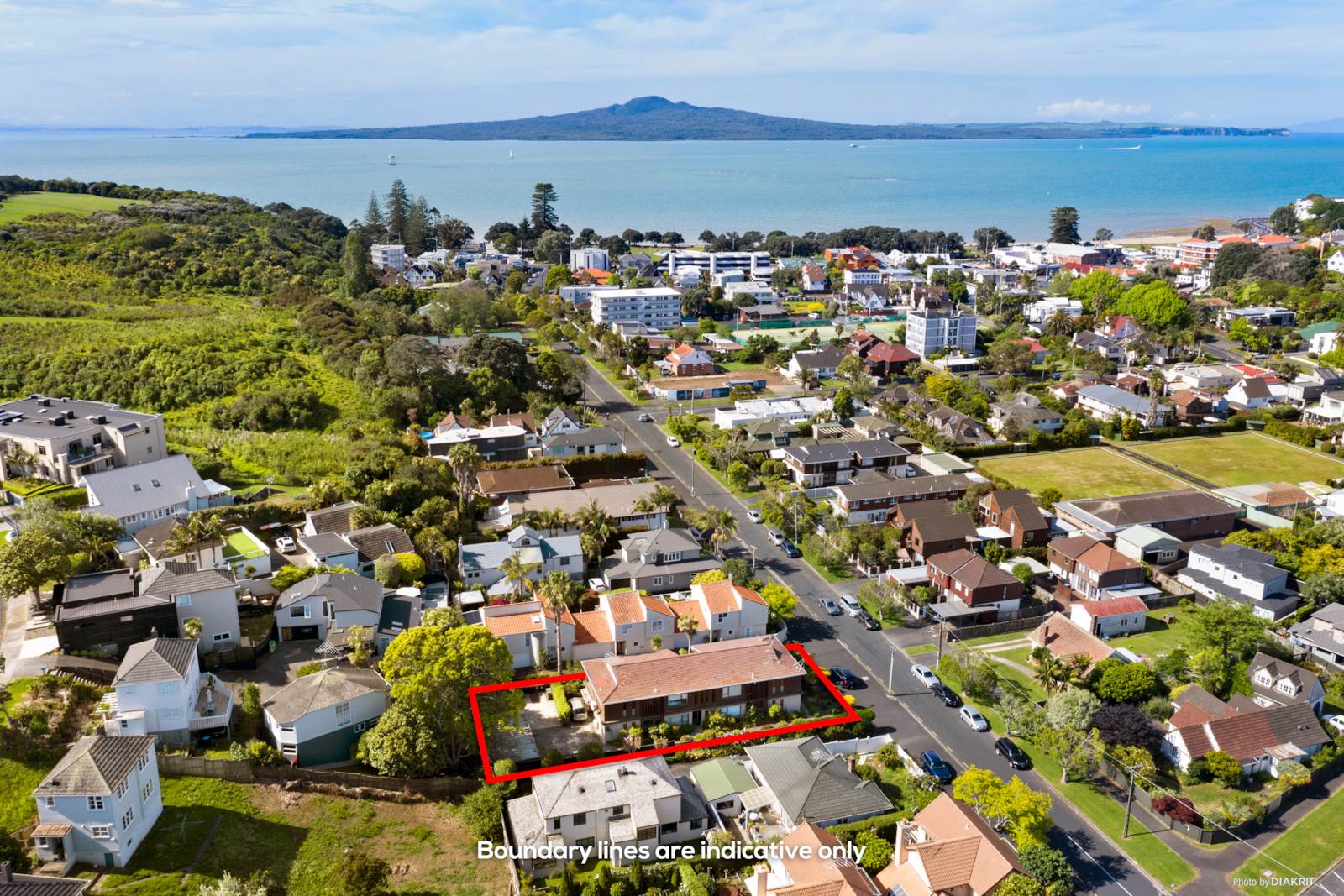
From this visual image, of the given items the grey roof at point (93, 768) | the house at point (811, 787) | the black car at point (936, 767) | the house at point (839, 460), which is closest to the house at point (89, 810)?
the grey roof at point (93, 768)

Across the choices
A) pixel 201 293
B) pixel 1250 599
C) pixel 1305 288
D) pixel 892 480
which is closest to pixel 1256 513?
pixel 1250 599

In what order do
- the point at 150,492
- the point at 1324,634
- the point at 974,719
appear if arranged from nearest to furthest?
the point at 974,719, the point at 1324,634, the point at 150,492

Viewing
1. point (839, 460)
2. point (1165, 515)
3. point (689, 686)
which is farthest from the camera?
point (839, 460)

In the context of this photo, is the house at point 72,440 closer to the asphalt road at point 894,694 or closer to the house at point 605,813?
the asphalt road at point 894,694

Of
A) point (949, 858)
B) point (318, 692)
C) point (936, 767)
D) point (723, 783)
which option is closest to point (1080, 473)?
point (936, 767)

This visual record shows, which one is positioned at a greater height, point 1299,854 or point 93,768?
point 93,768

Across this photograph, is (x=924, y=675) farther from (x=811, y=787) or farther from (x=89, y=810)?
(x=89, y=810)
